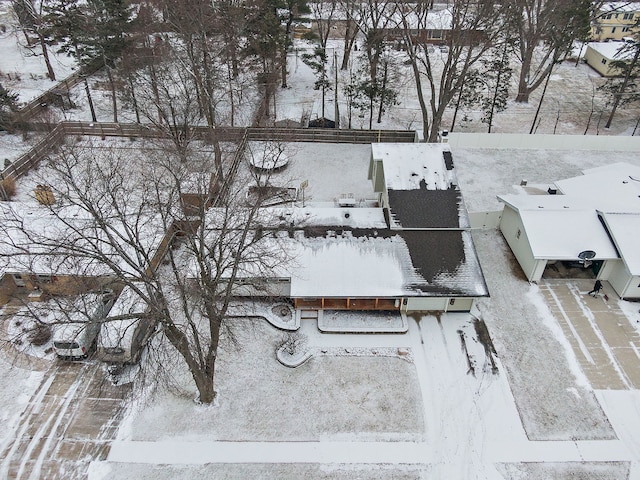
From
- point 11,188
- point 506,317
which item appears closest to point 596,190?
point 506,317

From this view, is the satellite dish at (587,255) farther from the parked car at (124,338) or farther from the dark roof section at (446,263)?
the parked car at (124,338)

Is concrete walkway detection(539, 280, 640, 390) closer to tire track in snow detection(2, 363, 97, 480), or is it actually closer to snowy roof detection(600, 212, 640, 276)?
snowy roof detection(600, 212, 640, 276)

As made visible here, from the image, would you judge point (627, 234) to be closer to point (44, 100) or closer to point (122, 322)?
point (122, 322)

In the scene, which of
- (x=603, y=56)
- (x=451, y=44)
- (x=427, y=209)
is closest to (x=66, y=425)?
(x=427, y=209)

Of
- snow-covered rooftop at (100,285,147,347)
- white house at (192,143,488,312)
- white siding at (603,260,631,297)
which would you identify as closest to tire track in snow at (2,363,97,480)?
snow-covered rooftop at (100,285,147,347)

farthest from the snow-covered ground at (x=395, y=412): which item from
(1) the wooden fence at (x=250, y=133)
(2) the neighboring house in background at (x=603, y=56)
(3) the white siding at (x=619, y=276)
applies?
(2) the neighboring house in background at (x=603, y=56)

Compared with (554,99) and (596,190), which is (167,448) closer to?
(596,190)

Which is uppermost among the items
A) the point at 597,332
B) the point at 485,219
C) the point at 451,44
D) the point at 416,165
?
the point at 451,44
